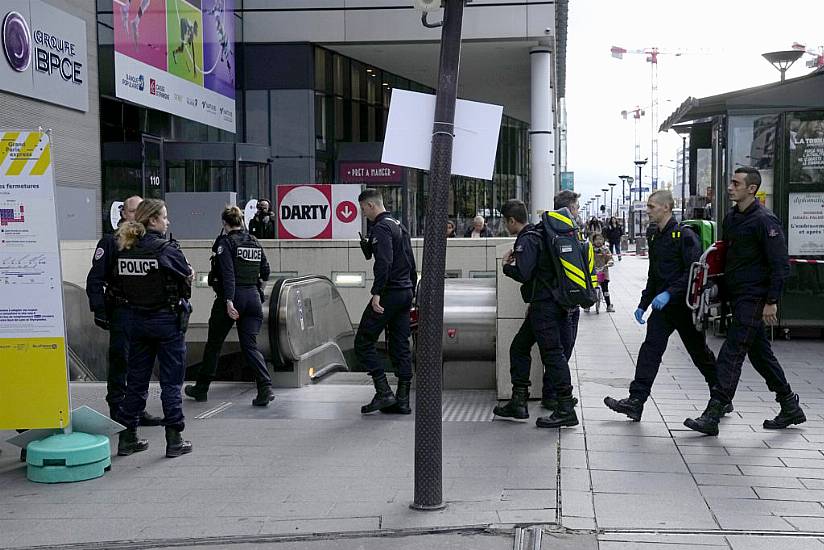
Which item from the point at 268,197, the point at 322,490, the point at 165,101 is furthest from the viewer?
the point at 268,197

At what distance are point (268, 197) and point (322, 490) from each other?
2368cm

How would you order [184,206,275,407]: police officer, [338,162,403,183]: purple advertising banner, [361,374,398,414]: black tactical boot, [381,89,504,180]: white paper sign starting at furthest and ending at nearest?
[338,162,403,183]: purple advertising banner
[184,206,275,407]: police officer
[361,374,398,414]: black tactical boot
[381,89,504,180]: white paper sign

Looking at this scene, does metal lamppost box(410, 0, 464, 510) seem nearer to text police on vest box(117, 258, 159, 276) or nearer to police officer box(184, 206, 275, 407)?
text police on vest box(117, 258, 159, 276)

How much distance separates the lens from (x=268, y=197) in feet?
95.0

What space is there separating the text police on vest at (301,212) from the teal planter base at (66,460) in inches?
350

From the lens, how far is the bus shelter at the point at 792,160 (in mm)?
12758

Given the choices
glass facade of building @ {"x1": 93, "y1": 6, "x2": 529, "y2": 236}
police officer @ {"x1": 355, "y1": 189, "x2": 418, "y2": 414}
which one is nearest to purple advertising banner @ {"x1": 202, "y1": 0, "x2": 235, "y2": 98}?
glass facade of building @ {"x1": 93, "y1": 6, "x2": 529, "y2": 236}

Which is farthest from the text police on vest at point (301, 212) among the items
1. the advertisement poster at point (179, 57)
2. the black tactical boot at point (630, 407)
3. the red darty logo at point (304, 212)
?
the black tactical boot at point (630, 407)

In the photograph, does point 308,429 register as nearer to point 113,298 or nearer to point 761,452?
point 113,298

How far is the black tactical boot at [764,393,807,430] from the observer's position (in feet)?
24.1

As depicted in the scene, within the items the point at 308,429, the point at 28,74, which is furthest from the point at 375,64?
the point at 308,429

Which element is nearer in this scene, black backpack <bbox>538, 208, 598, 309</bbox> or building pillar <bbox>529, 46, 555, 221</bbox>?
black backpack <bbox>538, 208, 598, 309</bbox>

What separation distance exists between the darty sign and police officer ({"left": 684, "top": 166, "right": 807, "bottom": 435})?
8329mm

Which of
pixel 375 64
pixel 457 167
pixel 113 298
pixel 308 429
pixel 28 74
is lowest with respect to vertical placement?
pixel 308 429
